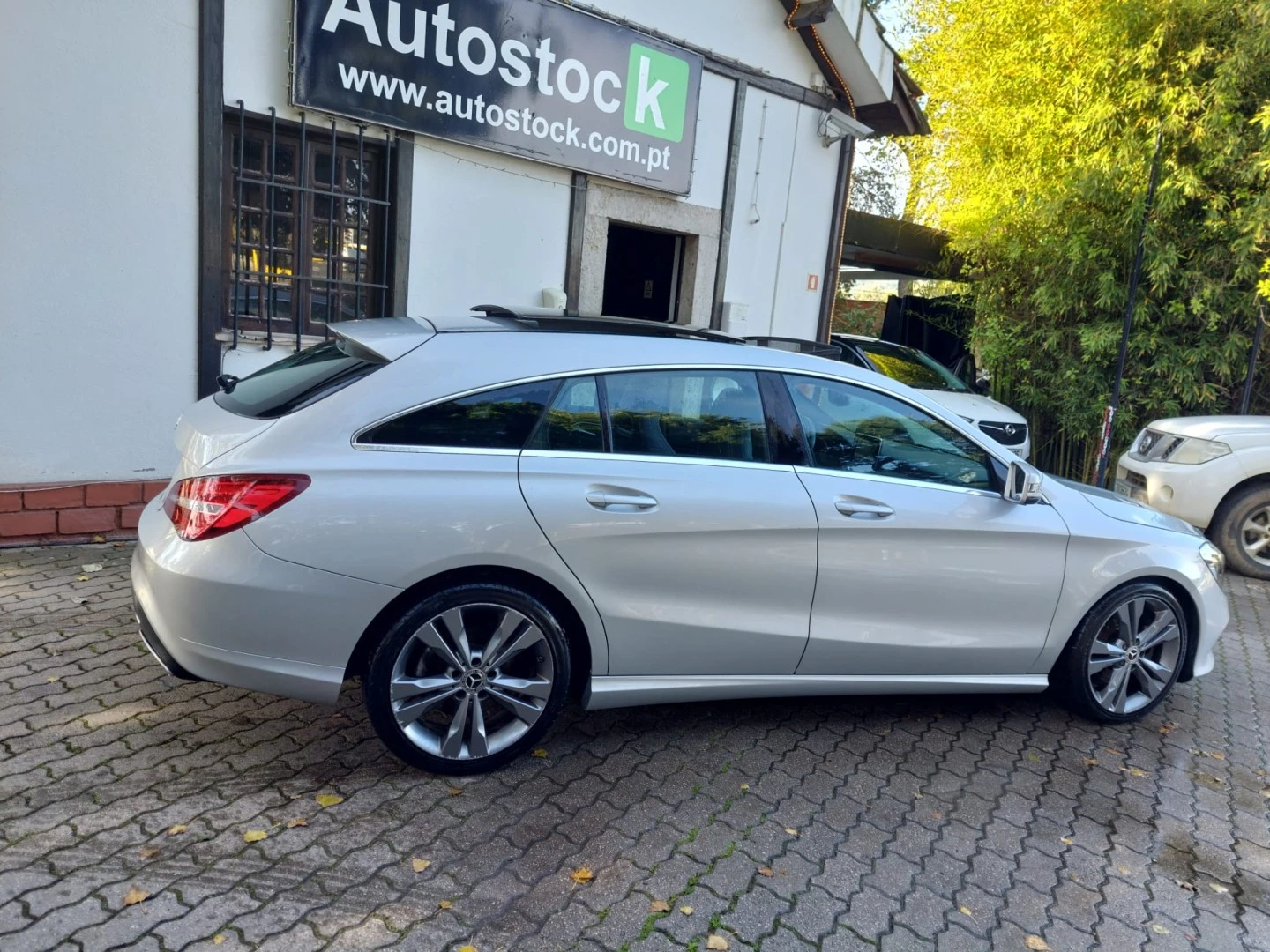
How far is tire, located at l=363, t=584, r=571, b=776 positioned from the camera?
3.05 metres

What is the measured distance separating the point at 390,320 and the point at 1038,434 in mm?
9533

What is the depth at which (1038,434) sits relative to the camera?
1127cm

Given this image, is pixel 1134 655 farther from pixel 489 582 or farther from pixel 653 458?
pixel 489 582

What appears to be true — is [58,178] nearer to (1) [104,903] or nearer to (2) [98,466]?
(2) [98,466]

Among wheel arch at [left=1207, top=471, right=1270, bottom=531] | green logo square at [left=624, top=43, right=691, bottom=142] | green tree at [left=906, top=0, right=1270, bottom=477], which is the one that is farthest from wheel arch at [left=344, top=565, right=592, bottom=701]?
green tree at [left=906, top=0, right=1270, bottom=477]

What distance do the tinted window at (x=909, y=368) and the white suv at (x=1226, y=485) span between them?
2648mm

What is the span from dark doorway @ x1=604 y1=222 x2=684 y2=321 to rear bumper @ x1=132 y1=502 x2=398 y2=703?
6.16 meters

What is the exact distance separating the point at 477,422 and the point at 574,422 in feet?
1.13

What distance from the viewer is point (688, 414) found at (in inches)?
137

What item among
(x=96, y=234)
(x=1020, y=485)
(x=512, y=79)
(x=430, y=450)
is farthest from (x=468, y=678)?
(x=512, y=79)

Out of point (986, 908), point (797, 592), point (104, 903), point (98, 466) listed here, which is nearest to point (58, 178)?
point (98, 466)

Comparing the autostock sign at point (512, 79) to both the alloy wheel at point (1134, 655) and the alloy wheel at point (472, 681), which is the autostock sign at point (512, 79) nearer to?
the alloy wheel at point (472, 681)

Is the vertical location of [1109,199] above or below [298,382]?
above

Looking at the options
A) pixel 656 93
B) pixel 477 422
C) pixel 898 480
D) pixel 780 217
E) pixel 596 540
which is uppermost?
pixel 656 93
